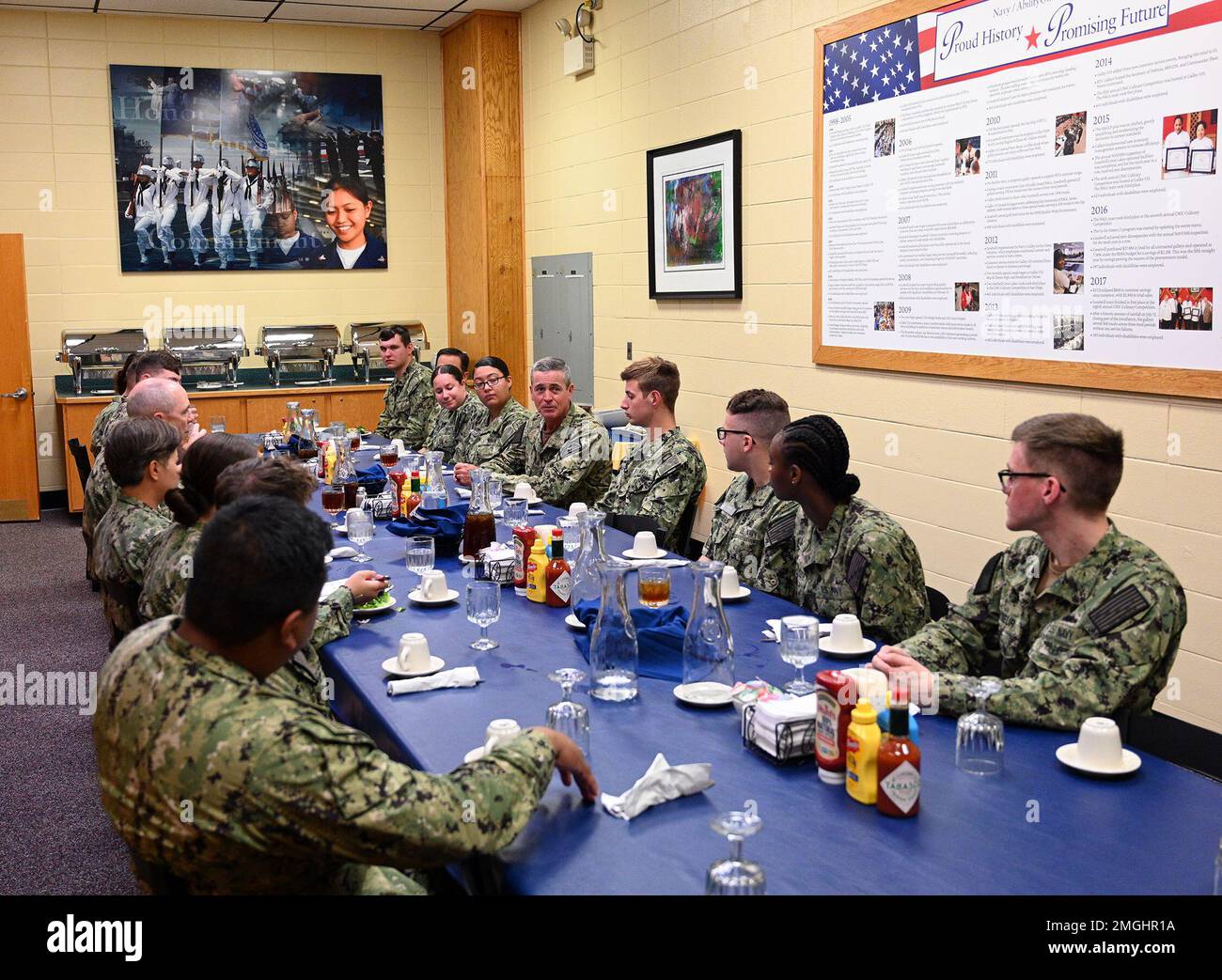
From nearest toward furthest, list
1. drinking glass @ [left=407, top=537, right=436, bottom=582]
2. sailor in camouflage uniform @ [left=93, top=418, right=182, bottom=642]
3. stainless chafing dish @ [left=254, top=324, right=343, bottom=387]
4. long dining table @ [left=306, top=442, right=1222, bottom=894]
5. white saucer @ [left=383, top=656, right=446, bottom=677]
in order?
long dining table @ [left=306, top=442, right=1222, bottom=894], white saucer @ [left=383, top=656, right=446, bottom=677], drinking glass @ [left=407, top=537, right=436, bottom=582], sailor in camouflage uniform @ [left=93, top=418, right=182, bottom=642], stainless chafing dish @ [left=254, top=324, right=343, bottom=387]

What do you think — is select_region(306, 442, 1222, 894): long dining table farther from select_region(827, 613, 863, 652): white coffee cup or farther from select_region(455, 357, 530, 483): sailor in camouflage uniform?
select_region(455, 357, 530, 483): sailor in camouflage uniform

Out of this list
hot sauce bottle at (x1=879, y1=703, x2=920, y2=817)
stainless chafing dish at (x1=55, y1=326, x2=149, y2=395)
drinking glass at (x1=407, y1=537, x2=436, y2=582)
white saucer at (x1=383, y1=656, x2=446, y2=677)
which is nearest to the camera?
hot sauce bottle at (x1=879, y1=703, x2=920, y2=817)

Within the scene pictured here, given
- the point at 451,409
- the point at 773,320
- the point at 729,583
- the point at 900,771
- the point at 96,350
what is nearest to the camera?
the point at 900,771

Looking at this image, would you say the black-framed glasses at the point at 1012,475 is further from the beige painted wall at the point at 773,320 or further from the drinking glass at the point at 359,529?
the drinking glass at the point at 359,529

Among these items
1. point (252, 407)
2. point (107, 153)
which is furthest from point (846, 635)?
point (107, 153)

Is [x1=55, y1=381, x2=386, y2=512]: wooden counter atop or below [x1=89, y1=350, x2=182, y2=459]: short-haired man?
below

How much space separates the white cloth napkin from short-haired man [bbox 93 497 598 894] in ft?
0.71

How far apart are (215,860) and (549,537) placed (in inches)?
70.4

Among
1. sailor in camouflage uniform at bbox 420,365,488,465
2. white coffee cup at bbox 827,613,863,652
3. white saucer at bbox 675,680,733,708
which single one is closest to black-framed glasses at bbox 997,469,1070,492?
white coffee cup at bbox 827,613,863,652

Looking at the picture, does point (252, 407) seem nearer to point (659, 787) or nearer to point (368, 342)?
point (368, 342)

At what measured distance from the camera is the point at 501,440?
6.24m

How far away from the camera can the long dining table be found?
5.54ft

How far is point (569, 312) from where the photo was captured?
826 cm

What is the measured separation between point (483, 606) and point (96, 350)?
6.88 m
